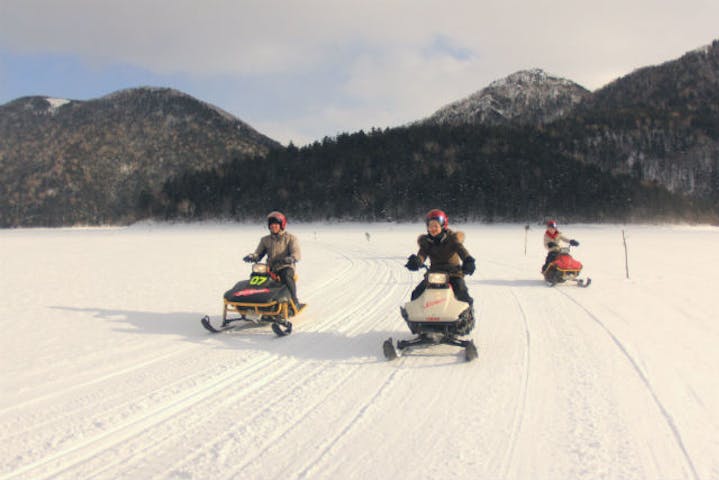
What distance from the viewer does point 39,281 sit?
15234mm

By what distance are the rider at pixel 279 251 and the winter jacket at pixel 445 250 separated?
2665mm

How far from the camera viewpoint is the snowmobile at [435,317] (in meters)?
6.38

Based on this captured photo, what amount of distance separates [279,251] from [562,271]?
28.0ft

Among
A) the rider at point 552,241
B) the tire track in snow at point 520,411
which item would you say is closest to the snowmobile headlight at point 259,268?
the tire track in snow at point 520,411

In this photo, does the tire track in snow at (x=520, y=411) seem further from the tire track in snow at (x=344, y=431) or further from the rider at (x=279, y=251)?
the rider at (x=279, y=251)

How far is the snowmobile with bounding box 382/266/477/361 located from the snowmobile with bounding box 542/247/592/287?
26.1 ft

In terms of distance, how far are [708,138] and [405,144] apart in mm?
76040

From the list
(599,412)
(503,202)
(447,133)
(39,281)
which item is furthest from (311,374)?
(447,133)

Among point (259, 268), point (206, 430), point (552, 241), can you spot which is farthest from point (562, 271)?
point (206, 430)

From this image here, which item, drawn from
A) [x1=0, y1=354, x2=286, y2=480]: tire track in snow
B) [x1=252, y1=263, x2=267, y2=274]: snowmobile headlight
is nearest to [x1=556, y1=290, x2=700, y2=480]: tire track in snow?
[x1=0, y1=354, x2=286, y2=480]: tire track in snow

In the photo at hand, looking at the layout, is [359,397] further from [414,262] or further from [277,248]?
[277,248]

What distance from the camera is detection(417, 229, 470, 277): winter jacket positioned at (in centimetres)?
712

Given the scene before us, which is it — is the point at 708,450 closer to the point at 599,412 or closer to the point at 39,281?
the point at 599,412

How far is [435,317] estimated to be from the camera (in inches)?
251
